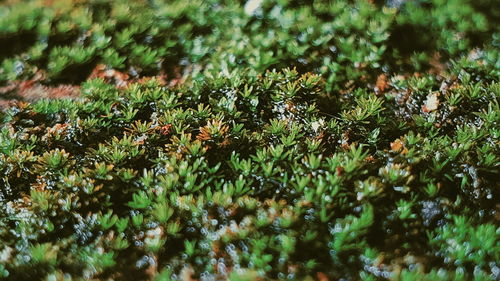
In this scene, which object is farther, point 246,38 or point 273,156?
point 246,38

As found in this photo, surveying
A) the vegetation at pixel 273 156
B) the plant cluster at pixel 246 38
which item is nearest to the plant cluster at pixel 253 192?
the vegetation at pixel 273 156

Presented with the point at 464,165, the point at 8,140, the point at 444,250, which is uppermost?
the point at 8,140

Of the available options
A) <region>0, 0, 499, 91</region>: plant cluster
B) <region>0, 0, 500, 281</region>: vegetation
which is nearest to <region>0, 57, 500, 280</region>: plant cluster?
<region>0, 0, 500, 281</region>: vegetation

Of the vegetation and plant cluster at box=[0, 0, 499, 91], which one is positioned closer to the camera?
the vegetation

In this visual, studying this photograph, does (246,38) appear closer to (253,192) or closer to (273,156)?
(273,156)

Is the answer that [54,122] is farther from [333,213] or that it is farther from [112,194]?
[333,213]

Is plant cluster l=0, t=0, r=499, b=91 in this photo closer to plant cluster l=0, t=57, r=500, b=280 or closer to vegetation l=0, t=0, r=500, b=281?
vegetation l=0, t=0, r=500, b=281

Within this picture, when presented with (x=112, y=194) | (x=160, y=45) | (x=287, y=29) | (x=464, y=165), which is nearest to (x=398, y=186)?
(x=464, y=165)

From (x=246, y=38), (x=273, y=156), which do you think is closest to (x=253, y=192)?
(x=273, y=156)
